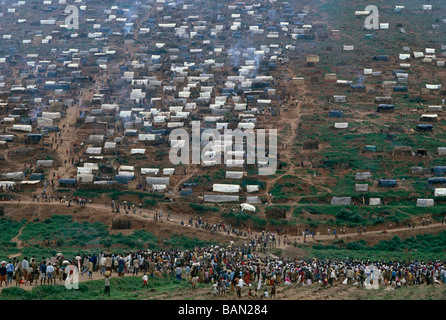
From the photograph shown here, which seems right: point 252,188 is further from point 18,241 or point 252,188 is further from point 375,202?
point 18,241

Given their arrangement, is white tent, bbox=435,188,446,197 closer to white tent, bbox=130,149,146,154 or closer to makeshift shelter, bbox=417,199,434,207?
makeshift shelter, bbox=417,199,434,207

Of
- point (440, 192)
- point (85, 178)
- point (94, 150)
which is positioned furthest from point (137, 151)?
point (440, 192)

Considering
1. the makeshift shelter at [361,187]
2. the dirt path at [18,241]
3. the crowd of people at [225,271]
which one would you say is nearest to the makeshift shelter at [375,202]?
the makeshift shelter at [361,187]

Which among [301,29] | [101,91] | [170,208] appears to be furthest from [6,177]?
[301,29]

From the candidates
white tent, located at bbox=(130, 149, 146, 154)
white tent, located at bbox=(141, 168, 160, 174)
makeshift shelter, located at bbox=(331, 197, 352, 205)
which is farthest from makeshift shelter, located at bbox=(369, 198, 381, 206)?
white tent, located at bbox=(130, 149, 146, 154)

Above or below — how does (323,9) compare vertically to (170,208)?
above

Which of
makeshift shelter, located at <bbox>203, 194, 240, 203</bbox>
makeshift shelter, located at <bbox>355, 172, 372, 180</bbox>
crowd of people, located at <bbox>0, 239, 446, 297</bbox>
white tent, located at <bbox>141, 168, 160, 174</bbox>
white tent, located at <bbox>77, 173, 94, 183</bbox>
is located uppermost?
crowd of people, located at <bbox>0, 239, 446, 297</bbox>

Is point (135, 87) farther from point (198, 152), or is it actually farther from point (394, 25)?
point (394, 25)

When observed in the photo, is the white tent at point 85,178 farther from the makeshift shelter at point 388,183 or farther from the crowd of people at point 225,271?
the makeshift shelter at point 388,183
